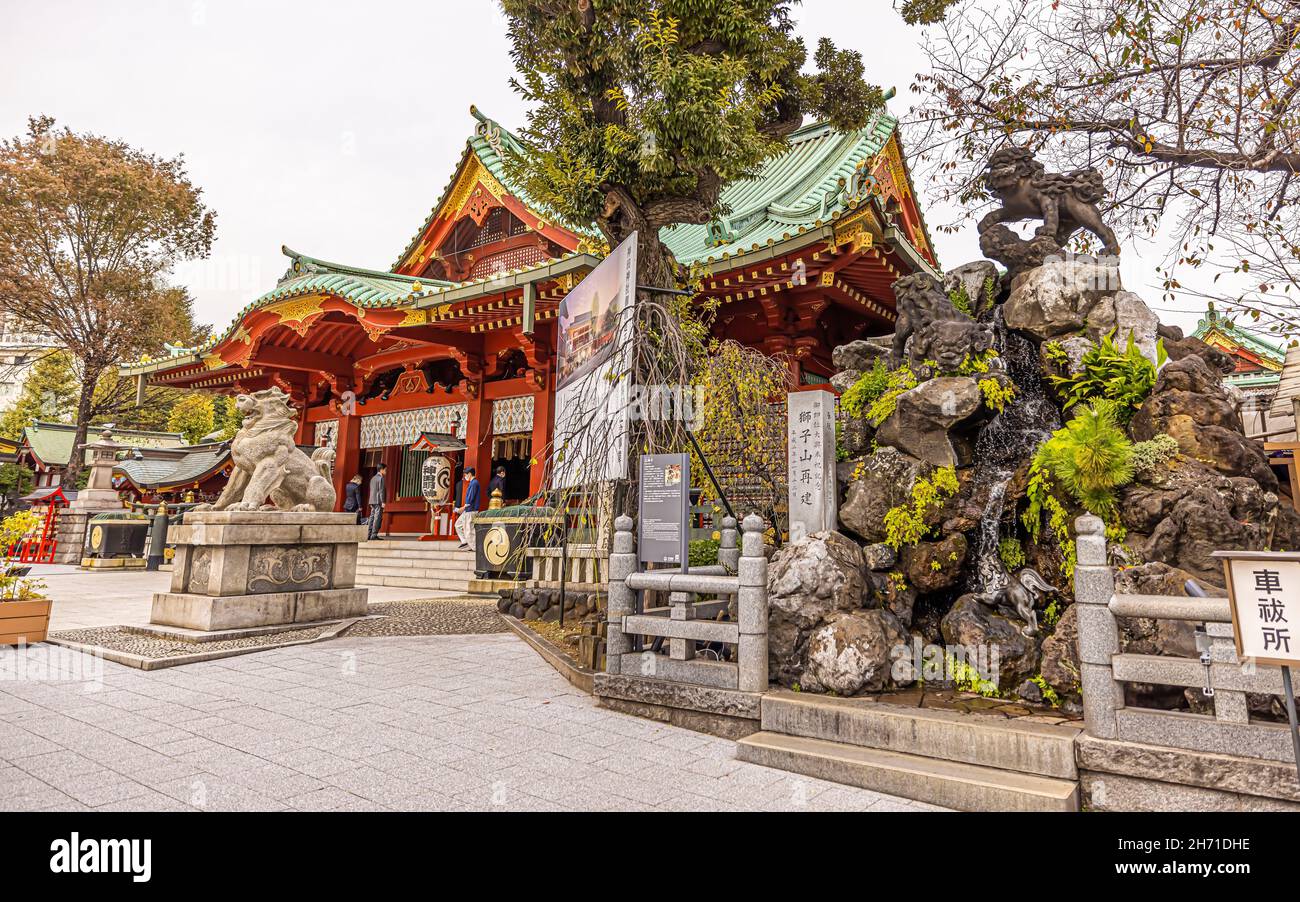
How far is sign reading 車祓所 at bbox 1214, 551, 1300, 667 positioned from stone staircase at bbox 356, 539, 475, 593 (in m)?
11.5

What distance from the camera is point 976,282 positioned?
662 cm

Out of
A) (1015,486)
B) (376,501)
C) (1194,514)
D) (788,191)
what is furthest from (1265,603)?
(376,501)

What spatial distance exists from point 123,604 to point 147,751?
8300 mm

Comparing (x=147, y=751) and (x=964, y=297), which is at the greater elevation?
(x=964, y=297)

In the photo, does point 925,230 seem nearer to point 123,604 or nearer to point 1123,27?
point 1123,27

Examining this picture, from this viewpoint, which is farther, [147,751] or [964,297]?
[964,297]

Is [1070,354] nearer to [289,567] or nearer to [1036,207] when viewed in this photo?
[1036,207]

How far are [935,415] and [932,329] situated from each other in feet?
2.80

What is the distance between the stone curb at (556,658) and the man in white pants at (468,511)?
514 centimetres

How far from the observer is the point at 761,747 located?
4.08 metres

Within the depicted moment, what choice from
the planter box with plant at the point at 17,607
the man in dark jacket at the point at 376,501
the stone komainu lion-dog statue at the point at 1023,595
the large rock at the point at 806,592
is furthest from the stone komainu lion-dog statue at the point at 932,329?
the man in dark jacket at the point at 376,501

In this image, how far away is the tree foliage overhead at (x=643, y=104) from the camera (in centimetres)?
595

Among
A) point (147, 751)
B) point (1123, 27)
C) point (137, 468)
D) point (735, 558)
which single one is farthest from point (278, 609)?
point (137, 468)

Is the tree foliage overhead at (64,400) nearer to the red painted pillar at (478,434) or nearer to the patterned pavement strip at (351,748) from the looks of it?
the red painted pillar at (478,434)
